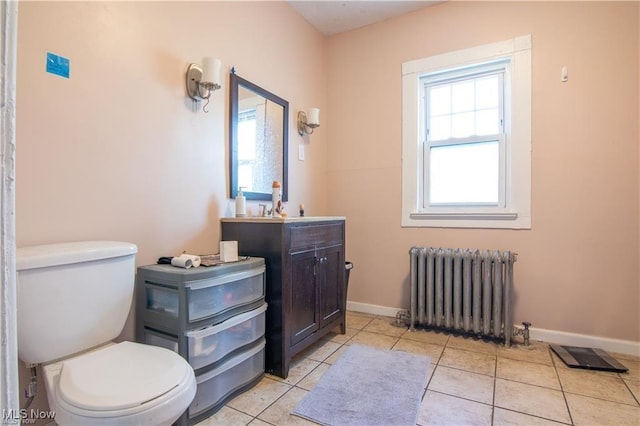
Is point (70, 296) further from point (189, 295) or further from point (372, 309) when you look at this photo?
point (372, 309)

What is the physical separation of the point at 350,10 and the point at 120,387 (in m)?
3.05

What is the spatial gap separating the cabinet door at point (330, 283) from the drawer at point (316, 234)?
7 centimetres

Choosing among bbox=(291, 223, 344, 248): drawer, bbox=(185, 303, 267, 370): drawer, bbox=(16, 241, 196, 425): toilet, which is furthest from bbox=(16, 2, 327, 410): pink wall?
bbox=(291, 223, 344, 248): drawer

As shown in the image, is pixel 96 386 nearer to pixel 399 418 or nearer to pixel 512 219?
pixel 399 418

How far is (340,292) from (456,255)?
93 cm

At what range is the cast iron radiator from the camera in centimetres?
225

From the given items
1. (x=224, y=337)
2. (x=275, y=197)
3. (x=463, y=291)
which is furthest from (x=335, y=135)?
(x=224, y=337)

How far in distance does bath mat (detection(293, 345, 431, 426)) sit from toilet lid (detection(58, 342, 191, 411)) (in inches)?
27.9

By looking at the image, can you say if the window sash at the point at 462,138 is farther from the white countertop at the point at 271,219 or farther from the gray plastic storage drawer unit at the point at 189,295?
the gray plastic storage drawer unit at the point at 189,295

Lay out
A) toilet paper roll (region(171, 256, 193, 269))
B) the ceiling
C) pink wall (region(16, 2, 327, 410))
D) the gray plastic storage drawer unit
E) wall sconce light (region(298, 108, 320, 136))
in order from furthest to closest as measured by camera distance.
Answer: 1. wall sconce light (region(298, 108, 320, 136))
2. the ceiling
3. toilet paper roll (region(171, 256, 193, 269))
4. the gray plastic storage drawer unit
5. pink wall (region(16, 2, 327, 410))

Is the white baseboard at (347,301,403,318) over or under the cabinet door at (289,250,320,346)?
under

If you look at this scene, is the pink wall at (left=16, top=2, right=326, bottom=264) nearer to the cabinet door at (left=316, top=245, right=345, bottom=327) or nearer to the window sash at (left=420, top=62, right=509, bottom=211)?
the cabinet door at (left=316, top=245, right=345, bottom=327)

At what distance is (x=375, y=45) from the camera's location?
9.63ft

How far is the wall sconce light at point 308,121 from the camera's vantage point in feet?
9.11
